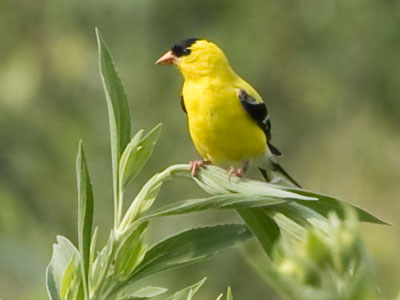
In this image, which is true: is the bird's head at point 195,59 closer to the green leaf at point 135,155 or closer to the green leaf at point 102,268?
the green leaf at point 135,155

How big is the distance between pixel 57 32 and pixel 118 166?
5.48m

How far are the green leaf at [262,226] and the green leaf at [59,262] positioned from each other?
189 mm

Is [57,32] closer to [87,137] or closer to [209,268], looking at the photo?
[87,137]

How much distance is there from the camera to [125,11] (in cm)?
561

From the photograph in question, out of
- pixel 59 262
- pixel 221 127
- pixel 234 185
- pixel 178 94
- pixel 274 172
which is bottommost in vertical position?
pixel 178 94

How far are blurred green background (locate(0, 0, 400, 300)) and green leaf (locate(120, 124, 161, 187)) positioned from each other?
12.0ft

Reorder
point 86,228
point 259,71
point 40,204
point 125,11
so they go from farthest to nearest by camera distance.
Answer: point 259,71 < point 125,11 < point 40,204 < point 86,228

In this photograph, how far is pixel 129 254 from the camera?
0.87 m

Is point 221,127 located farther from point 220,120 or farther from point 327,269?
point 327,269

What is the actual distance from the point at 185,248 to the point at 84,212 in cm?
10

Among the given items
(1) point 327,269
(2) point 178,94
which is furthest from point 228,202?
(2) point 178,94

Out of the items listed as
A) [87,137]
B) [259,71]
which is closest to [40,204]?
[87,137]

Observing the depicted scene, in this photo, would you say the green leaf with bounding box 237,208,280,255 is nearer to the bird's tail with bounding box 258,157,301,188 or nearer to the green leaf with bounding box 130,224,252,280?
the green leaf with bounding box 130,224,252,280

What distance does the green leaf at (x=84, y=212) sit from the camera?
32.9 inches
